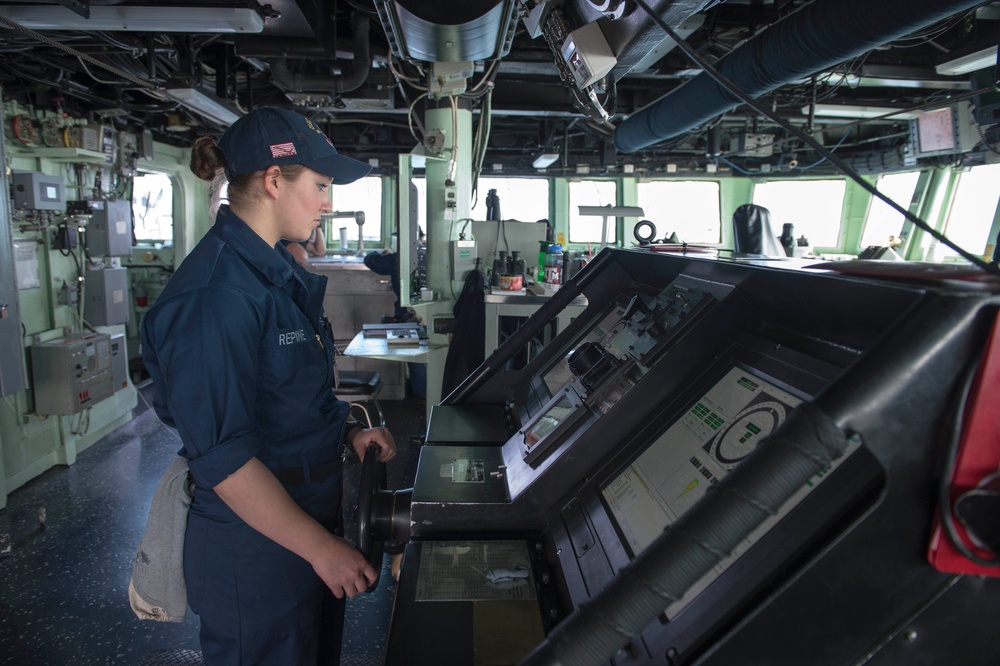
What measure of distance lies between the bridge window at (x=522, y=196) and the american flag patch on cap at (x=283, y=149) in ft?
22.7

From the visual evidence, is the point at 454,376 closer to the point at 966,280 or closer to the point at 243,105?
the point at 243,105

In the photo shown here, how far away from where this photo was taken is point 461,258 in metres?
3.75

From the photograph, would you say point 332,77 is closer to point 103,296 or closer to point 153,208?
point 103,296

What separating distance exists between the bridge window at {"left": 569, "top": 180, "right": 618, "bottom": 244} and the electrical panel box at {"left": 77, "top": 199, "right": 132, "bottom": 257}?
18.0 ft

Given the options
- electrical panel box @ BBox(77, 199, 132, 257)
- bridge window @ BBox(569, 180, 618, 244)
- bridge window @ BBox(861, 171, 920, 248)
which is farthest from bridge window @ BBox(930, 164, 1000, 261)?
electrical panel box @ BBox(77, 199, 132, 257)

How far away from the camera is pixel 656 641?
2.44 feet

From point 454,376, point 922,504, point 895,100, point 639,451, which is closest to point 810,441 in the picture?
point 922,504

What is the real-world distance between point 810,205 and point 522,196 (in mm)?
3903

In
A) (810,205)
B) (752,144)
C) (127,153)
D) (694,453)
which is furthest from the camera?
(810,205)

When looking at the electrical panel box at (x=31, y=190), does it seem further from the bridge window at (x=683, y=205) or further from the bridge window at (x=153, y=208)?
the bridge window at (x=683, y=205)

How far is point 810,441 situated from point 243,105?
4.77m

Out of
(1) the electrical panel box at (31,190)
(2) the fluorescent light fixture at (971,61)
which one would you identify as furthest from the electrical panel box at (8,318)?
(2) the fluorescent light fixture at (971,61)

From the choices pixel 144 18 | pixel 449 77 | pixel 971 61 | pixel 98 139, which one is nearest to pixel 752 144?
pixel 971 61

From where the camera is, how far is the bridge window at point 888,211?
21.6 feet
